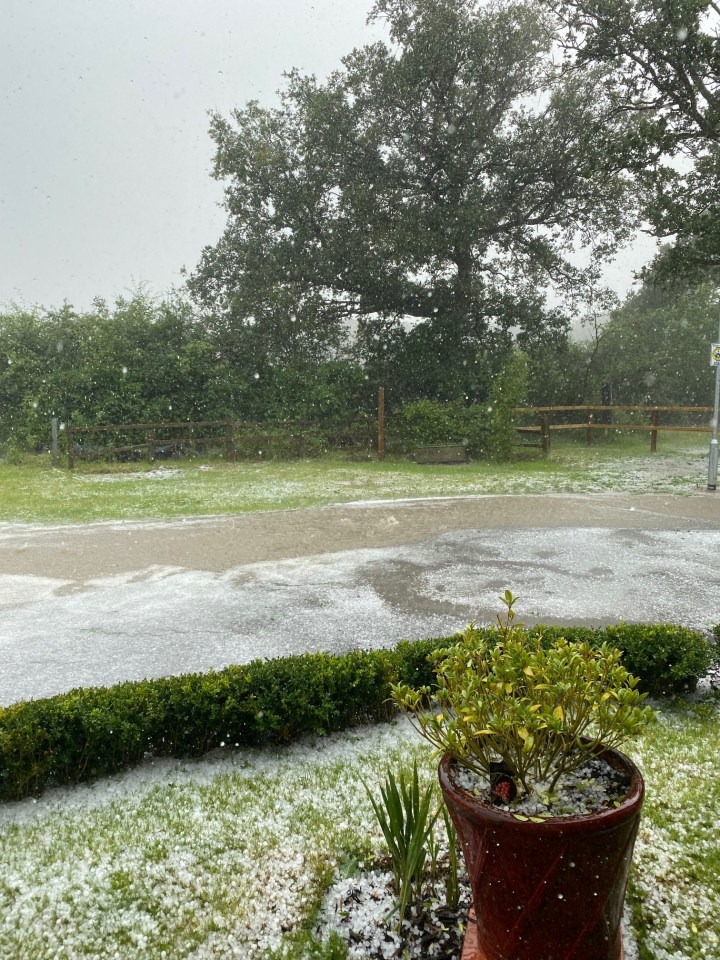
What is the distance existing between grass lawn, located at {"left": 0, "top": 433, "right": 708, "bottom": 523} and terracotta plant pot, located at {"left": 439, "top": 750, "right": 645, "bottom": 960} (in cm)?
897

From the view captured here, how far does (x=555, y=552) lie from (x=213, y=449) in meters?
12.1

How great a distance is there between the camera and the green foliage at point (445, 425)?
17078mm

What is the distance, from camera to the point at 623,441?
71.2ft

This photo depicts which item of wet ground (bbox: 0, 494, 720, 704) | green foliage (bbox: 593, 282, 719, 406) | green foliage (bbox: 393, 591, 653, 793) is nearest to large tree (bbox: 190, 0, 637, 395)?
green foliage (bbox: 593, 282, 719, 406)

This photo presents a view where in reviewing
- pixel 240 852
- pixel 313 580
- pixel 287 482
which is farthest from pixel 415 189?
pixel 240 852

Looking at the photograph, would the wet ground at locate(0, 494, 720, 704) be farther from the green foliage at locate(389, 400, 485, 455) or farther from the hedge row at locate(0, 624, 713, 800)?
the green foliage at locate(389, 400, 485, 455)

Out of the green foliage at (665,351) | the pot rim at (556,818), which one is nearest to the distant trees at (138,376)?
the green foliage at (665,351)

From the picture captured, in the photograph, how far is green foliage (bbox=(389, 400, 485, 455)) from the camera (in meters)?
17.1

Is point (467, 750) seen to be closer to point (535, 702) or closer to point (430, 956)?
point (535, 702)

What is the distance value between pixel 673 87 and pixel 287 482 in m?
11.4

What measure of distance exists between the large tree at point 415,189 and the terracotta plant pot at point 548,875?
17176 millimetres

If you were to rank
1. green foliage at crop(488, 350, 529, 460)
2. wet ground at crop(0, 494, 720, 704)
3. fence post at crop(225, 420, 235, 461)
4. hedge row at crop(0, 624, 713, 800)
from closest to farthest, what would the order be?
hedge row at crop(0, 624, 713, 800) < wet ground at crop(0, 494, 720, 704) < green foliage at crop(488, 350, 529, 460) < fence post at crop(225, 420, 235, 461)

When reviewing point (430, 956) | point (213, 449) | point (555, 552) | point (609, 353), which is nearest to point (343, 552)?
point (555, 552)

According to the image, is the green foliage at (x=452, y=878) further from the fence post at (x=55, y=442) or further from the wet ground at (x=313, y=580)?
the fence post at (x=55, y=442)
